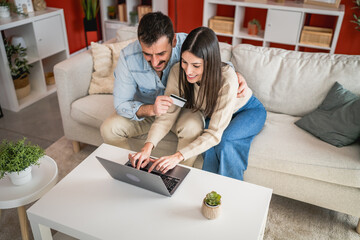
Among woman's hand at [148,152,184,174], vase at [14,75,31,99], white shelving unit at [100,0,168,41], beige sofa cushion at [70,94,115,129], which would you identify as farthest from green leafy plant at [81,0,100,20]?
woman's hand at [148,152,184,174]

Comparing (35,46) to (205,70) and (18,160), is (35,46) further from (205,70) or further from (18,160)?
(205,70)

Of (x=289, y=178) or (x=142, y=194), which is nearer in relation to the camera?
(x=142, y=194)

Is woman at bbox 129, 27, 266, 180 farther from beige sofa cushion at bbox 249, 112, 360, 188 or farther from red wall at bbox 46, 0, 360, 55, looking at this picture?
red wall at bbox 46, 0, 360, 55

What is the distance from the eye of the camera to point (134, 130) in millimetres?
1911

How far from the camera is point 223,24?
3391mm

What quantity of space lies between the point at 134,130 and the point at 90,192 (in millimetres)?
601

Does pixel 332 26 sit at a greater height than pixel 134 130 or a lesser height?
greater

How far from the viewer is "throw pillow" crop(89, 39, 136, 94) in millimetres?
2287

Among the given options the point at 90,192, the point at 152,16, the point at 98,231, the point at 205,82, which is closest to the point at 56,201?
the point at 90,192

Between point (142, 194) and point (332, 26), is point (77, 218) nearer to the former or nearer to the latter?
point (142, 194)

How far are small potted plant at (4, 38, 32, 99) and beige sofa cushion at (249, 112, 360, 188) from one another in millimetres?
2187

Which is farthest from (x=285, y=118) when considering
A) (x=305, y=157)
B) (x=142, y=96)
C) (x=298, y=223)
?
(x=142, y=96)

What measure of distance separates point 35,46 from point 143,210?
2355mm

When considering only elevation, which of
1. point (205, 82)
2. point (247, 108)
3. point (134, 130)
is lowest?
point (134, 130)
